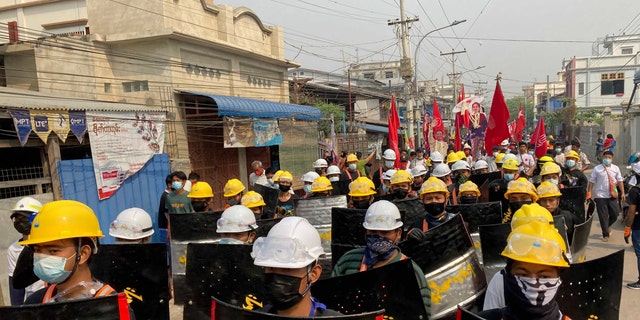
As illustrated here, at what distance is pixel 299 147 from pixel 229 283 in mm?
12855

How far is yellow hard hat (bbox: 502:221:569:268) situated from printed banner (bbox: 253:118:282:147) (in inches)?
455

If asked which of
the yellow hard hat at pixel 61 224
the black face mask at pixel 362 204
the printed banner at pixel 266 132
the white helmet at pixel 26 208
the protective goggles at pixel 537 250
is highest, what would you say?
the printed banner at pixel 266 132

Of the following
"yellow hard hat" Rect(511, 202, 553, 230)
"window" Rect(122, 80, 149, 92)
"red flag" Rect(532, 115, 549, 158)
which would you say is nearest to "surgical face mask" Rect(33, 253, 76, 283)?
"yellow hard hat" Rect(511, 202, 553, 230)

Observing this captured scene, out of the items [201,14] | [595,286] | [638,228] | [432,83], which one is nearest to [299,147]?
[201,14]

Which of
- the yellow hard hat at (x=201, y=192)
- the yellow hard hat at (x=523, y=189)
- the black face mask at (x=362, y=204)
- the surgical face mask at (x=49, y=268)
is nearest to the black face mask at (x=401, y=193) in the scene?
the black face mask at (x=362, y=204)

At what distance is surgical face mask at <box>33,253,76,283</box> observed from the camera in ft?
7.29

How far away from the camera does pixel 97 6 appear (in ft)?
42.0

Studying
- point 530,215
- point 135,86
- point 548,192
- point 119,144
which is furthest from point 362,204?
point 135,86

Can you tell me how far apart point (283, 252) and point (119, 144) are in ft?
26.3

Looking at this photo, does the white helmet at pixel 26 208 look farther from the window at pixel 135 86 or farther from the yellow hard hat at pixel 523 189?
the window at pixel 135 86

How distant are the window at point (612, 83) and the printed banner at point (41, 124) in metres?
50.2

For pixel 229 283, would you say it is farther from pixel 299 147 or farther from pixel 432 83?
pixel 432 83

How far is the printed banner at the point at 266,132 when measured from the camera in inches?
528

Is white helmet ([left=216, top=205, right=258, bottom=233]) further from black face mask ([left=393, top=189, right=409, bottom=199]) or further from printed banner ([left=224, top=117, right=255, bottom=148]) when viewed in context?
printed banner ([left=224, top=117, right=255, bottom=148])
